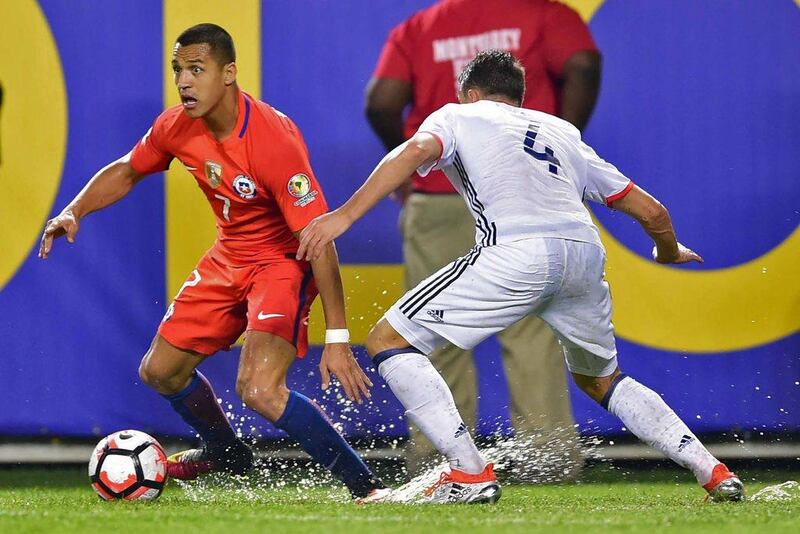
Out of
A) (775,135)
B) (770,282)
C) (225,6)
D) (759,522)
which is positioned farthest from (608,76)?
(759,522)

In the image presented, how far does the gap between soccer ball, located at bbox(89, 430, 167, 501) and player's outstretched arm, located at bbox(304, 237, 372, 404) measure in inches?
29.7

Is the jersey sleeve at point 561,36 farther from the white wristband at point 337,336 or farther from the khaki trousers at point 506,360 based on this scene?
the white wristband at point 337,336

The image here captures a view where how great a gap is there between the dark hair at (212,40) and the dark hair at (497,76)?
1052 mm

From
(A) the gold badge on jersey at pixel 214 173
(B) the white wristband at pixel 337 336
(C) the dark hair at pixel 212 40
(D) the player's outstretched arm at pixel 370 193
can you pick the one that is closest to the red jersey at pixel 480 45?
(C) the dark hair at pixel 212 40

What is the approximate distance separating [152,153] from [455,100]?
5.05 ft

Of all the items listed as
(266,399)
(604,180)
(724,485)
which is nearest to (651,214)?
(604,180)

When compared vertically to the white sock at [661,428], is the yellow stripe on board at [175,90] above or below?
above

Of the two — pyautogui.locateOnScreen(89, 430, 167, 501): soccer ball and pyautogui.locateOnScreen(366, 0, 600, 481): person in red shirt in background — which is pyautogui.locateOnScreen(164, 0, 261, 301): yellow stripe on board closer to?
pyautogui.locateOnScreen(366, 0, 600, 481): person in red shirt in background

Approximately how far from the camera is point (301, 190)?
4910 mm

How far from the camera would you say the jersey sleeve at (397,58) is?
20.4 feet

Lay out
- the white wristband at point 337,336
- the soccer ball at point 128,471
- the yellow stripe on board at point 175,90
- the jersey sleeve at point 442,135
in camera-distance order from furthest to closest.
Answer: the yellow stripe on board at point 175,90, the soccer ball at point 128,471, the white wristband at point 337,336, the jersey sleeve at point 442,135

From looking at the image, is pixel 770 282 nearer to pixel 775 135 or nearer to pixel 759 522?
pixel 775 135

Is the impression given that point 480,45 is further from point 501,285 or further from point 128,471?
point 128,471

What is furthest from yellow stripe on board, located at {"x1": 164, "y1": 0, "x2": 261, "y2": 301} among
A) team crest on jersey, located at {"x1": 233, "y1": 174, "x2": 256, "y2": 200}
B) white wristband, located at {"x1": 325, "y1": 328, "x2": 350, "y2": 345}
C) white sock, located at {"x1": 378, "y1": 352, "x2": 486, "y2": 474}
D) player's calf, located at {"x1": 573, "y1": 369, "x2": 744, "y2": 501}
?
player's calf, located at {"x1": 573, "y1": 369, "x2": 744, "y2": 501}
